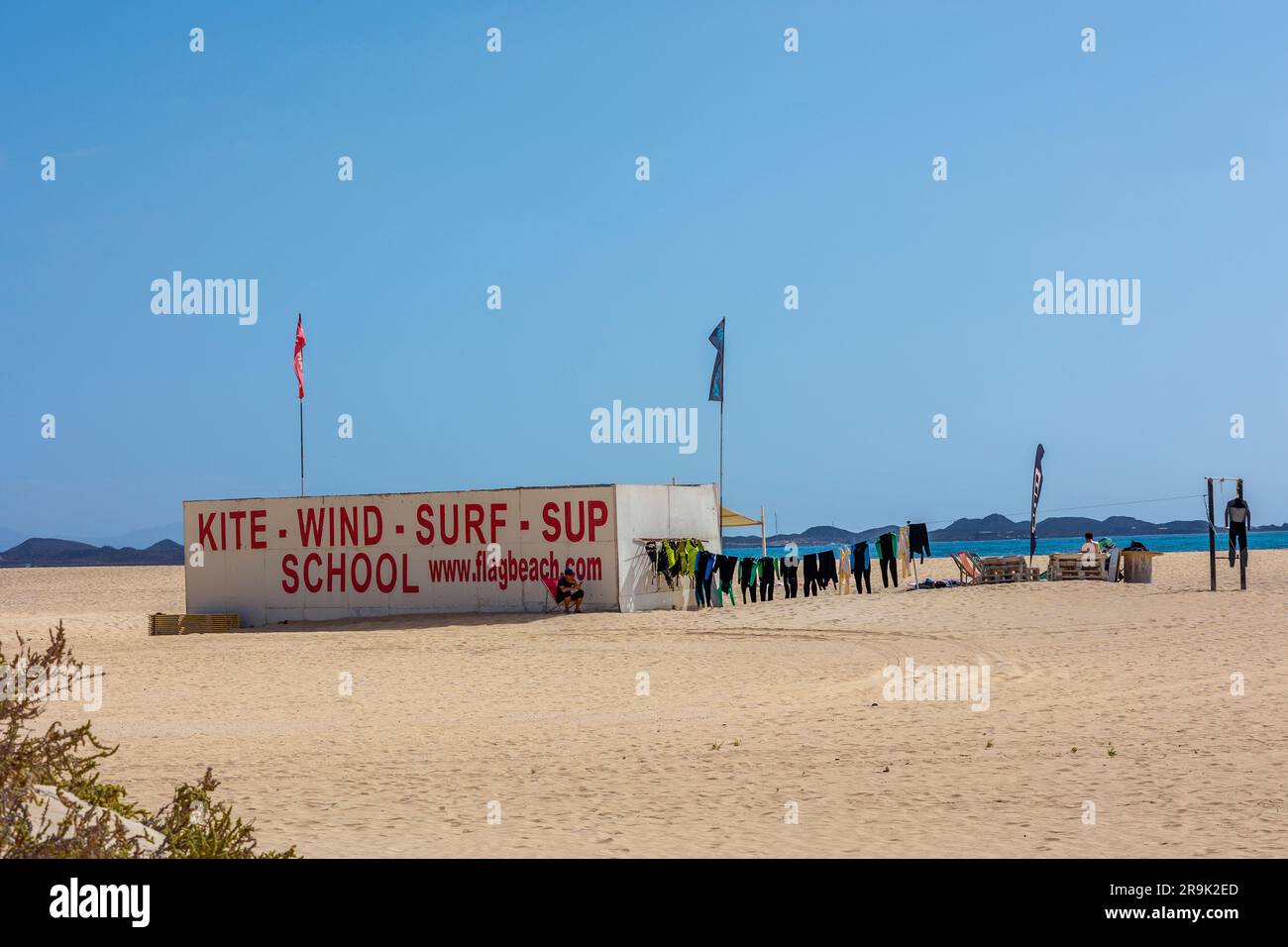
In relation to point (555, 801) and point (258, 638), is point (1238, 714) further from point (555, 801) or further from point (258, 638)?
point (258, 638)

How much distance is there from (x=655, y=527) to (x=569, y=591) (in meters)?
2.74

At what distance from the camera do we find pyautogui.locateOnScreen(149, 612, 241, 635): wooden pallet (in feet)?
98.0

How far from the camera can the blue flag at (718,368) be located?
35938mm

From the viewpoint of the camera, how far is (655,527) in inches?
1161

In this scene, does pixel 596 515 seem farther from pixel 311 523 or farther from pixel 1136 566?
pixel 1136 566

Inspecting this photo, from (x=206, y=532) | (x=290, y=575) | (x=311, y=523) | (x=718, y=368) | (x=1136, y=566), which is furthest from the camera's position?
(x=718, y=368)

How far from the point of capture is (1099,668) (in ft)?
57.3

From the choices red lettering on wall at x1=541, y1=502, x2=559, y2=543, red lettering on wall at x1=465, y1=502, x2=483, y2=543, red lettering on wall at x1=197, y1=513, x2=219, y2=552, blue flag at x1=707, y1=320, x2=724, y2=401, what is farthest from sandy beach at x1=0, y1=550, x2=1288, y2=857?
blue flag at x1=707, y1=320, x2=724, y2=401

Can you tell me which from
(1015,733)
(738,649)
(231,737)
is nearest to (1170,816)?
(1015,733)

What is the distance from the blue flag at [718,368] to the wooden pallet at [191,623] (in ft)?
45.2

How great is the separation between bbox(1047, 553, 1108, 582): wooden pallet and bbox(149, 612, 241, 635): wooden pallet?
750 inches

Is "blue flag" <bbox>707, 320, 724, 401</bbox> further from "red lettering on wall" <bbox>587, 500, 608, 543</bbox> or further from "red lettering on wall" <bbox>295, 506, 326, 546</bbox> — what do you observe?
"red lettering on wall" <bbox>295, 506, 326, 546</bbox>

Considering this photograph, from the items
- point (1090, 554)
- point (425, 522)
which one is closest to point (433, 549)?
point (425, 522)

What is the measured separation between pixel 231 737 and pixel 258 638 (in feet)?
44.2
